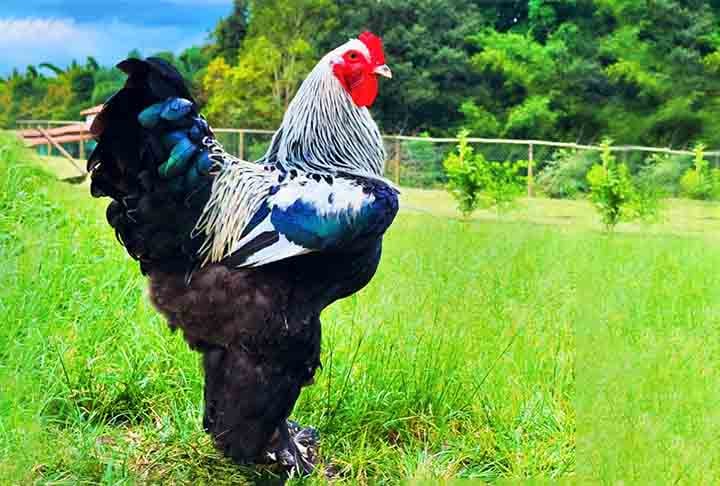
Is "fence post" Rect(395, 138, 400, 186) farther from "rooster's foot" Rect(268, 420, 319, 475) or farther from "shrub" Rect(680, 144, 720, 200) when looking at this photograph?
"rooster's foot" Rect(268, 420, 319, 475)

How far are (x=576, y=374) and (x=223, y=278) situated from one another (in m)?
1.85

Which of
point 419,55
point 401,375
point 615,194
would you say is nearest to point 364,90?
point 401,375

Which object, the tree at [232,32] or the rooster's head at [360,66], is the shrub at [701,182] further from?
the rooster's head at [360,66]

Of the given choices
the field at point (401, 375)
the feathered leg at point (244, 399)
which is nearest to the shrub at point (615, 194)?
the field at point (401, 375)

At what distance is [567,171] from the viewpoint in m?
6.04

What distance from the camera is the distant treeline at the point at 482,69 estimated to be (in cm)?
484

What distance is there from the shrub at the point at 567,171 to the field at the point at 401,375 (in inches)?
60.3

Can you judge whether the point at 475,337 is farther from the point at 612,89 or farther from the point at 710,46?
the point at 710,46

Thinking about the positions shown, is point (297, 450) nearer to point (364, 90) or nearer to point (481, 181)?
point (364, 90)

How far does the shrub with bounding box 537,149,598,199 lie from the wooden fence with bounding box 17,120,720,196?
54mm

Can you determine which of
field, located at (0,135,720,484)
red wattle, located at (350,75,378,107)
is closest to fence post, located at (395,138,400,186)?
field, located at (0,135,720,484)

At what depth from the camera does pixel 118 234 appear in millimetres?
2555

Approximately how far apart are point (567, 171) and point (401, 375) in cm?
330

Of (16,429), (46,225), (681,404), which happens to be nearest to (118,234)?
(16,429)
